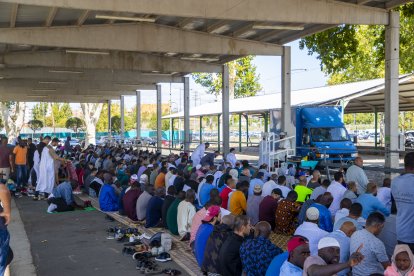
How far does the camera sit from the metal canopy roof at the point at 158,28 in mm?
15586

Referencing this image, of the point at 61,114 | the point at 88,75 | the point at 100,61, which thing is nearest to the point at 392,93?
the point at 100,61

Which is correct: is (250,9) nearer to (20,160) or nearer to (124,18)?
(124,18)

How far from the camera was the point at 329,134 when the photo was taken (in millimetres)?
23641

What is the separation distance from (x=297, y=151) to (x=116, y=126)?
52.0 meters

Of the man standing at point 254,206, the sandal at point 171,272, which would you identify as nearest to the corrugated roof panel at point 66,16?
the man standing at point 254,206

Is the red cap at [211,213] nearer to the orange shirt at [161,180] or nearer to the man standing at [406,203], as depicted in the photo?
the man standing at [406,203]

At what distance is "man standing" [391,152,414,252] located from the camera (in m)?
6.27

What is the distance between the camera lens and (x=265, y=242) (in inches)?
251

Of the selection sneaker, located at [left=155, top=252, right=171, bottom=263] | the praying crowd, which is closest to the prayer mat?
the praying crowd

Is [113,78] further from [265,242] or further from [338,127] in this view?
[265,242]

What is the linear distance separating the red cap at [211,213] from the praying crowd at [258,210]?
17 mm

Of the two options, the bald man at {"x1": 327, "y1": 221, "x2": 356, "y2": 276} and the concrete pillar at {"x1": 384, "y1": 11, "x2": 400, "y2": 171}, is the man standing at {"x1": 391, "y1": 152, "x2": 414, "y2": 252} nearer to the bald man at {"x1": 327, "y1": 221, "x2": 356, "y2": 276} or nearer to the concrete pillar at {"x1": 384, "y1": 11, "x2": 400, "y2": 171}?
the bald man at {"x1": 327, "y1": 221, "x2": 356, "y2": 276}

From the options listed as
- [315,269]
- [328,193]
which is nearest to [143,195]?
[328,193]

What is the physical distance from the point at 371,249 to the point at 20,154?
15424 millimetres
